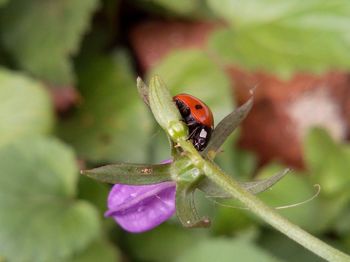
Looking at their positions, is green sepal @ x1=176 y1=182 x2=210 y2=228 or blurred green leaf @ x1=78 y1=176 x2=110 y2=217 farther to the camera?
blurred green leaf @ x1=78 y1=176 x2=110 y2=217

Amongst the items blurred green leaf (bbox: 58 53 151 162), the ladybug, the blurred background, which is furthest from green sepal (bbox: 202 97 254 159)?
blurred green leaf (bbox: 58 53 151 162)

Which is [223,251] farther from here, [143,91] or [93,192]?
[143,91]

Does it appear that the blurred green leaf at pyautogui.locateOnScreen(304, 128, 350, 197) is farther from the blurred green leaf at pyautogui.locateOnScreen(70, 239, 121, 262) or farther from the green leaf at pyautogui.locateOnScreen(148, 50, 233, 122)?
the blurred green leaf at pyautogui.locateOnScreen(70, 239, 121, 262)

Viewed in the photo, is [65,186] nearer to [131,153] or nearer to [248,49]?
[131,153]

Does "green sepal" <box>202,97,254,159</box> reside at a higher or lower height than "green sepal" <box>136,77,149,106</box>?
lower

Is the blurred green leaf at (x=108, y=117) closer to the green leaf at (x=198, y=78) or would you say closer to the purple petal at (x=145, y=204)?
the green leaf at (x=198, y=78)
